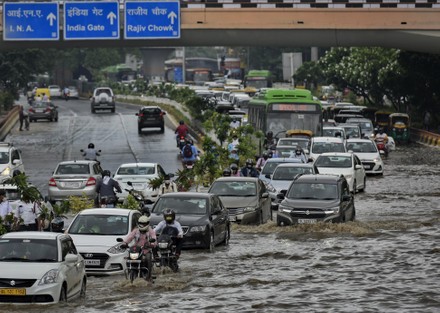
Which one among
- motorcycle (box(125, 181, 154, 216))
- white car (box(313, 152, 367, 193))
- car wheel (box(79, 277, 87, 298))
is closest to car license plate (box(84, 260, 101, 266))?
car wheel (box(79, 277, 87, 298))

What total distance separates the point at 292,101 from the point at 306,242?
86.6 feet

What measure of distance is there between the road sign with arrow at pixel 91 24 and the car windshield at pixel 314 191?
29.2 m

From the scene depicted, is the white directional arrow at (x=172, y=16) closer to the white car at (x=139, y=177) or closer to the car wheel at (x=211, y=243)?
the white car at (x=139, y=177)

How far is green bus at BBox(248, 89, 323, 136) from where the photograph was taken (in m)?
55.8

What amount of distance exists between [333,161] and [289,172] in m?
5.48

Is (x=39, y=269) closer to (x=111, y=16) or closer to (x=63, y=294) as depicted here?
(x=63, y=294)

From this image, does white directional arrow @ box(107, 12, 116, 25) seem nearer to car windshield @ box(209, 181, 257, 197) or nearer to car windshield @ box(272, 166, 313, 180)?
car windshield @ box(272, 166, 313, 180)

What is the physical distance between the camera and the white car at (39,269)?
19.3m

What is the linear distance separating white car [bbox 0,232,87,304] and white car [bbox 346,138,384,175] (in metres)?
30.3

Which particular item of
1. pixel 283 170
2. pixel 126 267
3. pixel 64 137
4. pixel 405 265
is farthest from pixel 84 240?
pixel 64 137

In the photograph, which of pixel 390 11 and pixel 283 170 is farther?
pixel 390 11

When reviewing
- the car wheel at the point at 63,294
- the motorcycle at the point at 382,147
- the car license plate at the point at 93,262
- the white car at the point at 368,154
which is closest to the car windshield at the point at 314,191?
the car license plate at the point at 93,262

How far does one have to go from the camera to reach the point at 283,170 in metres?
39.0

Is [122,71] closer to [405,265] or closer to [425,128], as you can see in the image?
[425,128]
